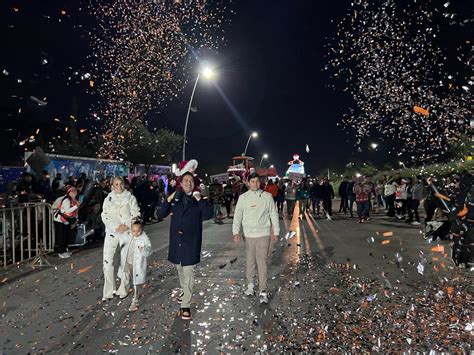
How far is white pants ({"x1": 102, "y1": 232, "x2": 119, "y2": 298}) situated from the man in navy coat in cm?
120

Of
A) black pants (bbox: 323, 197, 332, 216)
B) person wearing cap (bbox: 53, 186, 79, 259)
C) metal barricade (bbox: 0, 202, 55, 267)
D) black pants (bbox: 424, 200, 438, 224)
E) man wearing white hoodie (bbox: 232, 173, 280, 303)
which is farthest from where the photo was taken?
black pants (bbox: 323, 197, 332, 216)

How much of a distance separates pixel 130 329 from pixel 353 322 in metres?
2.68

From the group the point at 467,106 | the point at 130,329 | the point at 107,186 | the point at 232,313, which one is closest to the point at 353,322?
the point at 232,313

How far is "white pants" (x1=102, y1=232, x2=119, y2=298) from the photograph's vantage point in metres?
6.36

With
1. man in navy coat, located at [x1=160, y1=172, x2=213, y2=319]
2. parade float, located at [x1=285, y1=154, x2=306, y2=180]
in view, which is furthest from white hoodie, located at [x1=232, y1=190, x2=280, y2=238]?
parade float, located at [x1=285, y1=154, x2=306, y2=180]

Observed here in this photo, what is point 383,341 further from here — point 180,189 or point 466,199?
point 466,199

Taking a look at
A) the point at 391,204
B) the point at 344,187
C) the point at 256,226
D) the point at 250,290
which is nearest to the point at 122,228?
the point at 256,226

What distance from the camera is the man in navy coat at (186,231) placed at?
5.57 m

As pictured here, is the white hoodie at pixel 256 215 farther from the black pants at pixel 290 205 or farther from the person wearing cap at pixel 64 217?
the black pants at pixel 290 205

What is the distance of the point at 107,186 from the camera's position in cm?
1389

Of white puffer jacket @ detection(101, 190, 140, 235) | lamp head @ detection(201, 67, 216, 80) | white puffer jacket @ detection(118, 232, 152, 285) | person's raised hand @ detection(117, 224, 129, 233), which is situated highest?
lamp head @ detection(201, 67, 216, 80)

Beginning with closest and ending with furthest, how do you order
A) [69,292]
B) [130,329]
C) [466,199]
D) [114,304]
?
[130,329], [114,304], [69,292], [466,199]

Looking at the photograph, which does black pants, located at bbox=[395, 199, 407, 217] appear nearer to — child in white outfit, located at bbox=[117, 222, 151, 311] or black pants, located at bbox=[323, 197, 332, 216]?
black pants, located at bbox=[323, 197, 332, 216]

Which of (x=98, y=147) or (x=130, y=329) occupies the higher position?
(x=98, y=147)
